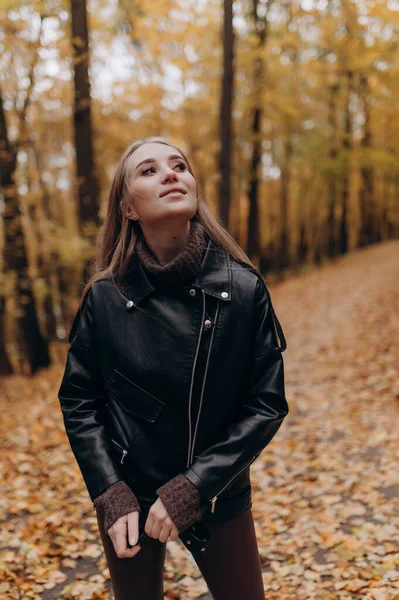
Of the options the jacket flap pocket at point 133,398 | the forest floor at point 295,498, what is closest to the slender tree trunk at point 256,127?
the forest floor at point 295,498

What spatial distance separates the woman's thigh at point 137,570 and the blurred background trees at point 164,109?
8020 millimetres

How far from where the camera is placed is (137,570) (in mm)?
1883

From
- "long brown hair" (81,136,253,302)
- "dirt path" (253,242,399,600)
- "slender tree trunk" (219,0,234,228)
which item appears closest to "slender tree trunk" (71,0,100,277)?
"slender tree trunk" (219,0,234,228)

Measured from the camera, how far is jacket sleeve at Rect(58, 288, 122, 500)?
1.84 metres

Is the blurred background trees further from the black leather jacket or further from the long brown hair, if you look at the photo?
the black leather jacket

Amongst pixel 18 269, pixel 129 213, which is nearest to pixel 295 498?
pixel 129 213

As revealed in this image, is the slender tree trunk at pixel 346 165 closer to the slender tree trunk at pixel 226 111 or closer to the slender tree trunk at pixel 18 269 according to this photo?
the slender tree trunk at pixel 226 111

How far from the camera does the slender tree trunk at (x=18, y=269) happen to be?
9195 millimetres

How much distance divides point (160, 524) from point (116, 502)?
18 centimetres

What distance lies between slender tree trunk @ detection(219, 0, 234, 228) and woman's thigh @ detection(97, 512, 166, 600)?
9.49 metres

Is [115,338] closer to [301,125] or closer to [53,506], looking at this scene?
[53,506]

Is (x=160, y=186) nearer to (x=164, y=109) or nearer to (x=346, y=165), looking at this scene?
(x=164, y=109)

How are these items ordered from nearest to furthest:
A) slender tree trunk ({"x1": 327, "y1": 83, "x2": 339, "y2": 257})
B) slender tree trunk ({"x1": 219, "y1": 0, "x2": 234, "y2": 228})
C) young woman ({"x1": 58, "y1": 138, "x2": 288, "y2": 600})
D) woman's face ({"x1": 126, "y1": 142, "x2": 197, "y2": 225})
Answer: young woman ({"x1": 58, "y1": 138, "x2": 288, "y2": 600}), woman's face ({"x1": 126, "y1": 142, "x2": 197, "y2": 225}), slender tree trunk ({"x1": 219, "y1": 0, "x2": 234, "y2": 228}), slender tree trunk ({"x1": 327, "y1": 83, "x2": 339, "y2": 257})

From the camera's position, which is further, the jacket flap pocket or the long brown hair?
the long brown hair
